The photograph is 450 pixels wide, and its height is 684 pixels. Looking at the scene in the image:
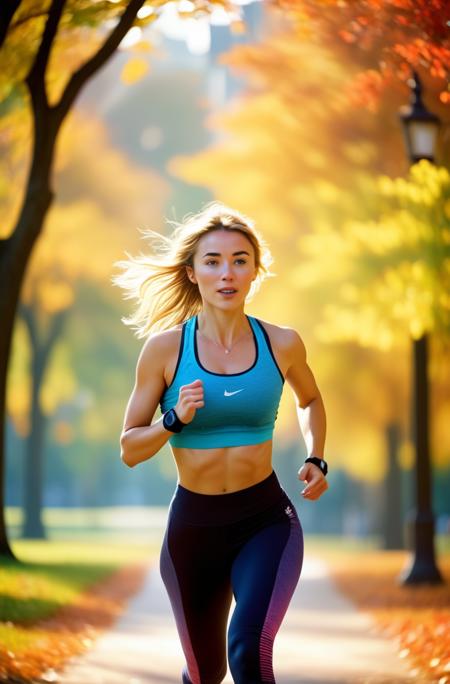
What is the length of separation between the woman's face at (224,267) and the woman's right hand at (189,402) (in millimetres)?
520

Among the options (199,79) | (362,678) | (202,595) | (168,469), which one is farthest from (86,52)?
(168,469)

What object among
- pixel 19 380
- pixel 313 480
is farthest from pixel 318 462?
pixel 19 380

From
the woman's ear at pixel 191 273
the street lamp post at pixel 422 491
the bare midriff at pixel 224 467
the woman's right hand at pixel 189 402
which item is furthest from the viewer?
the street lamp post at pixel 422 491

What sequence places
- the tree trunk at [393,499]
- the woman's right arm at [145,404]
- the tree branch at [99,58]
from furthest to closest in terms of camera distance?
the tree trunk at [393,499] < the tree branch at [99,58] < the woman's right arm at [145,404]

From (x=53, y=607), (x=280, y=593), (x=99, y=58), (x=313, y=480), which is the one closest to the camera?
(x=280, y=593)

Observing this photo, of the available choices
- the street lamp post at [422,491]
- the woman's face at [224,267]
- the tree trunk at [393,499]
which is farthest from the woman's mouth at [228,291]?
the tree trunk at [393,499]

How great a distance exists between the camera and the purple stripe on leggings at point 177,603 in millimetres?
5332

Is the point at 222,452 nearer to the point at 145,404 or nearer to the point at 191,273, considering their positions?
the point at 145,404

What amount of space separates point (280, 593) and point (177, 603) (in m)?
0.52

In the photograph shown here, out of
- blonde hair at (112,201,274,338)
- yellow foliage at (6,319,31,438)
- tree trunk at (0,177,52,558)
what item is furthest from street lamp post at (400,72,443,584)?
yellow foliage at (6,319,31,438)

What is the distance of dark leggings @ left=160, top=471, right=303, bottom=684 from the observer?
16.6 ft

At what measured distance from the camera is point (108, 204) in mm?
26406

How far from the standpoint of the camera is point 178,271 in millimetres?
5652

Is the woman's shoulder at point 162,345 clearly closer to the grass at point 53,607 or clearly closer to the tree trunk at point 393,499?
the grass at point 53,607
